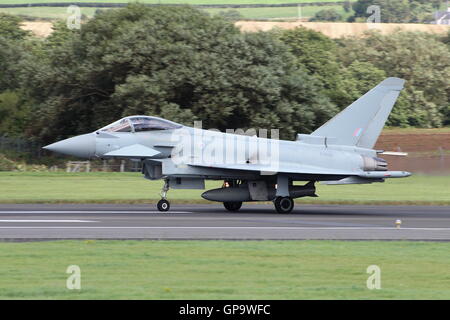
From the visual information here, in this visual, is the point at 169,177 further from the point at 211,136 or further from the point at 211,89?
the point at 211,89

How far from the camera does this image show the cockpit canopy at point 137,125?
973 inches

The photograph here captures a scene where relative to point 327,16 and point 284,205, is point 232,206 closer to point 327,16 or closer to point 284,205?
point 284,205

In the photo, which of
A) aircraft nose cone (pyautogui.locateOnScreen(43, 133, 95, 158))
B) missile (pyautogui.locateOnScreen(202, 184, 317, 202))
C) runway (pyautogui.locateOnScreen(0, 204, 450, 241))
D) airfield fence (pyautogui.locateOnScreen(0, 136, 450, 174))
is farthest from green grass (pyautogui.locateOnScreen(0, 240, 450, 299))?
airfield fence (pyautogui.locateOnScreen(0, 136, 450, 174))

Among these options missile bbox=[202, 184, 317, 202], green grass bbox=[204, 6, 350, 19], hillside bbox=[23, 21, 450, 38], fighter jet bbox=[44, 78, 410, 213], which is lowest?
missile bbox=[202, 184, 317, 202]

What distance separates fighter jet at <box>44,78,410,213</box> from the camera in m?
24.5

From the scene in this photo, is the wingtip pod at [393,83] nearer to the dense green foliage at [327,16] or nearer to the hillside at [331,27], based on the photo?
the hillside at [331,27]

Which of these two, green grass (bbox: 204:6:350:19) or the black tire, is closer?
the black tire

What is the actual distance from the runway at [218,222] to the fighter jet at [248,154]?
85 centimetres

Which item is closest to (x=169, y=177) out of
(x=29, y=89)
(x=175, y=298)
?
(x=175, y=298)

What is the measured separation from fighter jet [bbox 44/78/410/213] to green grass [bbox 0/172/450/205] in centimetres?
409

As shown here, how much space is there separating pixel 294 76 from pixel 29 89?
16770mm

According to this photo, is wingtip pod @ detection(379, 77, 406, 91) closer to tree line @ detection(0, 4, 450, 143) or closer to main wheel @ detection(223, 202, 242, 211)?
main wheel @ detection(223, 202, 242, 211)
